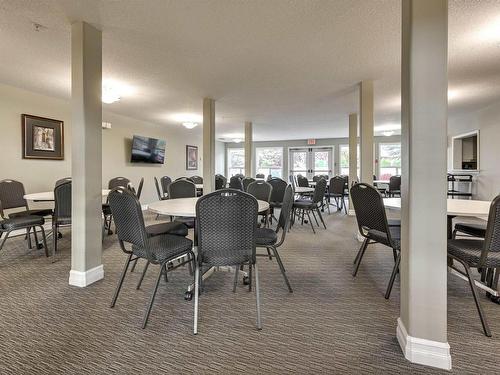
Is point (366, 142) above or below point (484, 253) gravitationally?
above

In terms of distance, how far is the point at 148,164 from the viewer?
745cm

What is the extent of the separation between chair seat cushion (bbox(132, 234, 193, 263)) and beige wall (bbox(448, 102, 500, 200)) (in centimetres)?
646

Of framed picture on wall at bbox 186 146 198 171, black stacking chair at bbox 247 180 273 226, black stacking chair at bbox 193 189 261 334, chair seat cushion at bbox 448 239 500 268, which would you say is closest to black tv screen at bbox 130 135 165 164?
framed picture on wall at bbox 186 146 198 171

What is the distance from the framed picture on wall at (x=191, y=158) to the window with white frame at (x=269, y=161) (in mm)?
3329

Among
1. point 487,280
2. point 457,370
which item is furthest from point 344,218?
point 457,370

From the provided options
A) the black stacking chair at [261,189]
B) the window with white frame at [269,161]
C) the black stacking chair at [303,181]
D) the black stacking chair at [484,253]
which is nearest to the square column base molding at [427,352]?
the black stacking chair at [484,253]

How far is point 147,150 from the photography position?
23.7 ft

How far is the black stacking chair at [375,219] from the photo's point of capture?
2174 millimetres

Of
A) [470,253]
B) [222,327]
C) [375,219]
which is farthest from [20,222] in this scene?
[470,253]

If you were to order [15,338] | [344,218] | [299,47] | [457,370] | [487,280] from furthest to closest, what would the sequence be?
[344,218] < [299,47] < [487,280] < [15,338] < [457,370]

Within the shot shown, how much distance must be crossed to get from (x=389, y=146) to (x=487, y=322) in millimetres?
9488

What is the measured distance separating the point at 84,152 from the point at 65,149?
3391mm

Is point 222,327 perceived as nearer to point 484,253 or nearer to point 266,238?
point 266,238

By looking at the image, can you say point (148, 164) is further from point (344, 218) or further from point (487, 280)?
point (487, 280)
